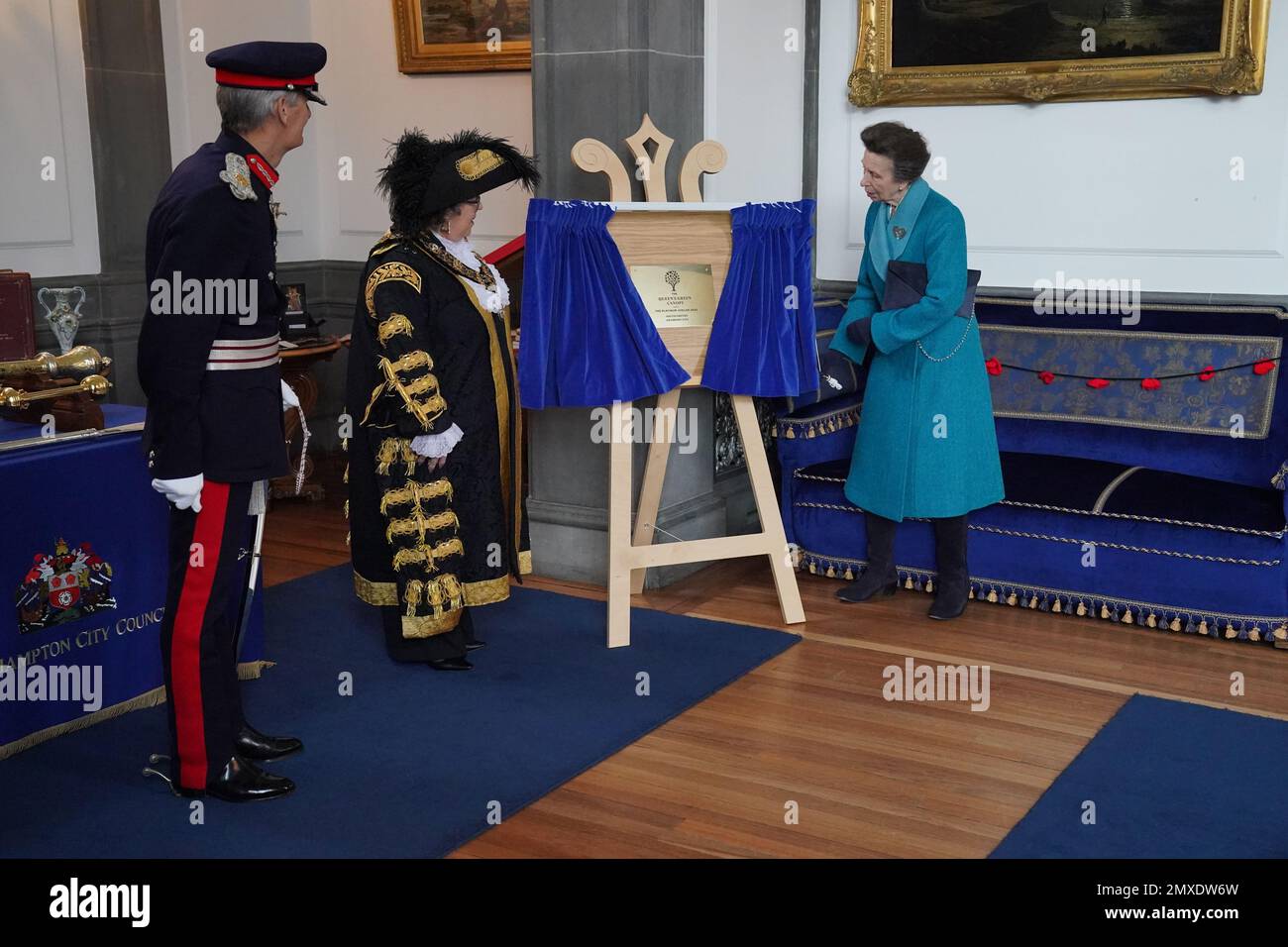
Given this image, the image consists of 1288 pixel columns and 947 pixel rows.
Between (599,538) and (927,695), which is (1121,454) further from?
(599,538)

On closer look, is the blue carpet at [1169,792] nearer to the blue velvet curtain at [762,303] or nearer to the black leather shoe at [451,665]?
the blue velvet curtain at [762,303]

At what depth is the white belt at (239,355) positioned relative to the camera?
2830mm

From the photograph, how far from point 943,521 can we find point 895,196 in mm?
1072

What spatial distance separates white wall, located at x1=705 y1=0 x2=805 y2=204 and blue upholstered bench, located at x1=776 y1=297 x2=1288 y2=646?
0.68 m

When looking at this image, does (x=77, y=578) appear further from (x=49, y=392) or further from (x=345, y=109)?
(x=345, y=109)

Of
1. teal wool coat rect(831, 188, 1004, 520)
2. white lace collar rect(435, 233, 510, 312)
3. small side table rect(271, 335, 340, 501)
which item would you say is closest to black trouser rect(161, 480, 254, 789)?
white lace collar rect(435, 233, 510, 312)

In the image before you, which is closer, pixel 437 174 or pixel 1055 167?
pixel 437 174

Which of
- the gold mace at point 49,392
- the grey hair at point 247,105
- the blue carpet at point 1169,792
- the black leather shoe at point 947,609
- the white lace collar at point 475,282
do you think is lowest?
the blue carpet at point 1169,792

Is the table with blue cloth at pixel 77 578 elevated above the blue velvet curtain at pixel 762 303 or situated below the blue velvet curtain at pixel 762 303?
below

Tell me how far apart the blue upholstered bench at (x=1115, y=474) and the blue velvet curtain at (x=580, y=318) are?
0.87m

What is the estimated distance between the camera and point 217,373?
2.84 metres

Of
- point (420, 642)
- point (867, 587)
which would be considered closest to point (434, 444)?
point (420, 642)

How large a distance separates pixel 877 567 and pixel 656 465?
0.85 meters

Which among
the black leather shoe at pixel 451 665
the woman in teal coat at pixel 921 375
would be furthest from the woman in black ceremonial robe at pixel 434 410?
the woman in teal coat at pixel 921 375
